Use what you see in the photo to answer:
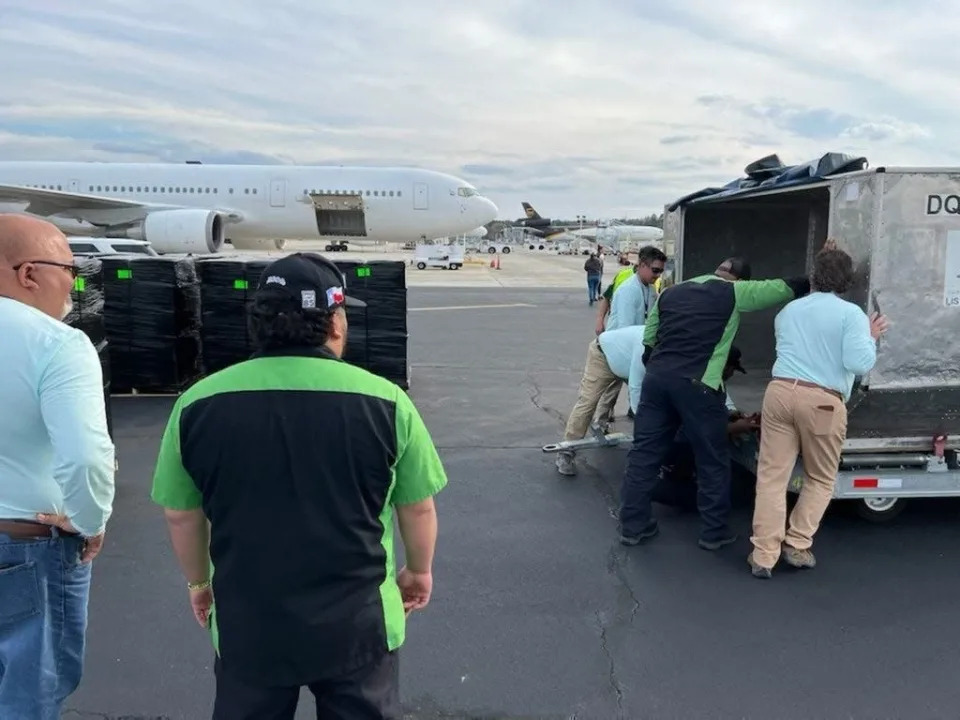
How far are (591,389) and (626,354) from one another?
0.55m

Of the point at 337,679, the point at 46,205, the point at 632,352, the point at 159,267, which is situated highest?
the point at 46,205

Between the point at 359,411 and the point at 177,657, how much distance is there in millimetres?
2373

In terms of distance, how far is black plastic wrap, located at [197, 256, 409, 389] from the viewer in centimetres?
911

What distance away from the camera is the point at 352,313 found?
9.27 meters

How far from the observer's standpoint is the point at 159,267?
884 cm

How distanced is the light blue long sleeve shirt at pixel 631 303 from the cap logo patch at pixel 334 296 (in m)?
4.79

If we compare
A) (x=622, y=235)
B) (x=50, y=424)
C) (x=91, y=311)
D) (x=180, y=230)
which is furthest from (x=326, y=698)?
(x=622, y=235)

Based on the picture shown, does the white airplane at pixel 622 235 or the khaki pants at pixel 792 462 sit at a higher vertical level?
the white airplane at pixel 622 235

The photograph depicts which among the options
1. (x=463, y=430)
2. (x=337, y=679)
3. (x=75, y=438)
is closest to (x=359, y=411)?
(x=337, y=679)

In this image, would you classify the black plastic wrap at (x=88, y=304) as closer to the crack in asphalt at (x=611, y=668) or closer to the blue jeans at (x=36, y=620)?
the blue jeans at (x=36, y=620)

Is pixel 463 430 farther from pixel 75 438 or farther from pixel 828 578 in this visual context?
pixel 75 438

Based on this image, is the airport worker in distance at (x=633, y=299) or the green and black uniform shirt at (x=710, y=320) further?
the airport worker in distance at (x=633, y=299)

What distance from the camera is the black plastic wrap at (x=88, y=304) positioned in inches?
252

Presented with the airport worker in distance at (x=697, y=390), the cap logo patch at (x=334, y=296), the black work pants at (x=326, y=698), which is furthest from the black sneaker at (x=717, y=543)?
the cap logo patch at (x=334, y=296)
